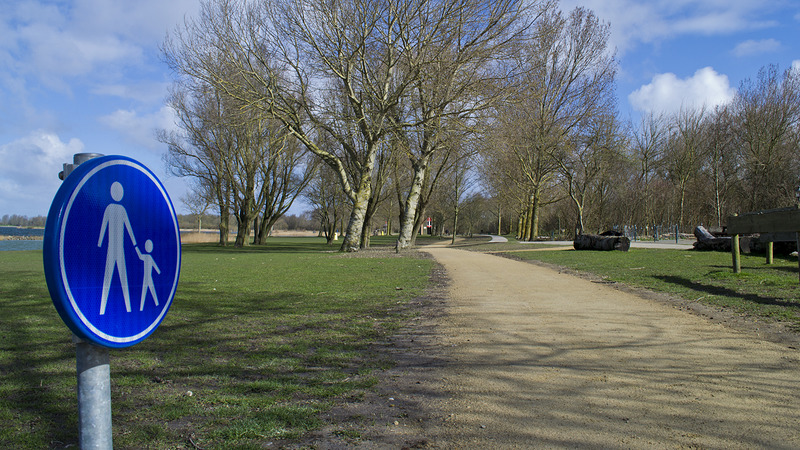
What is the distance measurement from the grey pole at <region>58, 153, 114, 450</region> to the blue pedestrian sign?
9cm

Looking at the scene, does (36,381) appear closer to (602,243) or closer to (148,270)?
(148,270)

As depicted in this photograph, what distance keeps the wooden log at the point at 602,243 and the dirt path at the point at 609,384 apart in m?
15.5

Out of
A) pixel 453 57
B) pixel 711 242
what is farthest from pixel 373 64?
pixel 711 242

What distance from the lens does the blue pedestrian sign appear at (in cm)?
136

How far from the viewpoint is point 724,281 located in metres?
9.54

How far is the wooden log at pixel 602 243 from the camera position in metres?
21.2

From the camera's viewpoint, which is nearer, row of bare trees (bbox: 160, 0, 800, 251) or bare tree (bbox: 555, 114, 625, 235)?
row of bare trees (bbox: 160, 0, 800, 251)

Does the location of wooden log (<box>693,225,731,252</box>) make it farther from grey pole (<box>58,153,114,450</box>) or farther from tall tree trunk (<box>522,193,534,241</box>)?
grey pole (<box>58,153,114,450</box>)

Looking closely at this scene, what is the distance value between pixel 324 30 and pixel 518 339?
1801cm

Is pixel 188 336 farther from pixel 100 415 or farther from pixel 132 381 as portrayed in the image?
pixel 100 415

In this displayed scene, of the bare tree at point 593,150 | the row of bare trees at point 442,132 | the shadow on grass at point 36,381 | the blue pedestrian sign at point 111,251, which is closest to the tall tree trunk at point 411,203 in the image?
the row of bare trees at point 442,132

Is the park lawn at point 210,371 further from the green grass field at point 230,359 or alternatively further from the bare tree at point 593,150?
the bare tree at point 593,150

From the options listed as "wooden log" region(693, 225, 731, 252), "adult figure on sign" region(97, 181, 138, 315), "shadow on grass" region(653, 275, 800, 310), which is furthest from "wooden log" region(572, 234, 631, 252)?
"adult figure on sign" region(97, 181, 138, 315)

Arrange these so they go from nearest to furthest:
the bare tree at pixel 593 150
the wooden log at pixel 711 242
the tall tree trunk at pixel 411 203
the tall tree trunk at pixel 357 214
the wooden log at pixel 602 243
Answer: the wooden log at pixel 711 242, the wooden log at pixel 602 243, the tall tree trunk at pixel 357 214, the tall tree trunk at pixel 411 203, the bare tree at pixel 593 150
